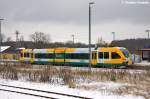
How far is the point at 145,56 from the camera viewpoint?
176 feet

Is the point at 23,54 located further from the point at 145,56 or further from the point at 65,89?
the point at 65,89

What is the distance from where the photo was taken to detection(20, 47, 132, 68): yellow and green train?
121 ft

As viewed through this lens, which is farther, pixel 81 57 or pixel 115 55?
pixel 81 57

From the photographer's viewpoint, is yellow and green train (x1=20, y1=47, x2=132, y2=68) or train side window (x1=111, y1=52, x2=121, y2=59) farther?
yellow and green train (x1=20, y1=47, x2=132, y2=68)

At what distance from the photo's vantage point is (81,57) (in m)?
40.8

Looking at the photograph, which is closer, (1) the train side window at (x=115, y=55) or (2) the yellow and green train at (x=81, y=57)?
(1) the train side window at (x=115, y=55)

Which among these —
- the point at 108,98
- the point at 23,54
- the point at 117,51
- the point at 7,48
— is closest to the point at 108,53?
the point at 117,51

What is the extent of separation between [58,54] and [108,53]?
9.62 metres

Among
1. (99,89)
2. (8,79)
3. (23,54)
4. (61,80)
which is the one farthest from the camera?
(23,54)

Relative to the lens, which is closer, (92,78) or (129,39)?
(92,78)

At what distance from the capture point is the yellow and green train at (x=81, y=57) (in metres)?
37.0

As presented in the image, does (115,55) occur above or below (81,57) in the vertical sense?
above

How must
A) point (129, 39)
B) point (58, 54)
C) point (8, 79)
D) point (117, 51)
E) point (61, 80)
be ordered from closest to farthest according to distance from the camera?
1. point (61, 80)
2. point (8, 79)
3. point (117, 51)
4. point (58, 54)
5. point (129, 39)

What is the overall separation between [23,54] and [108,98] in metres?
39.5
